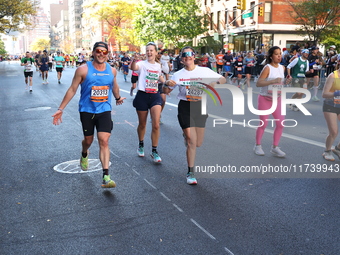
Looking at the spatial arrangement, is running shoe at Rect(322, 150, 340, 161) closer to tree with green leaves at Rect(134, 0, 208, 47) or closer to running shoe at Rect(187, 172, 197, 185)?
running shoe at Rect(187, 172, 197, 185)

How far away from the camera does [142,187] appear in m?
5.28

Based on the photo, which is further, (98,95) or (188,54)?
(188,54)

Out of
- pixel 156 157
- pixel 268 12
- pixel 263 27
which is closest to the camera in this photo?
pixel 156 157

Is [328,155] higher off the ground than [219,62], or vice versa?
[219,62]

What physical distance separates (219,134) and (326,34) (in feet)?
79.9

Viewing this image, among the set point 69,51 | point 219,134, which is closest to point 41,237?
point 219,134

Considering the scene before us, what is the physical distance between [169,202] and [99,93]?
5.49ft

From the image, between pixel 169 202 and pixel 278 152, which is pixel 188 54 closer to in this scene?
pixel 169 202

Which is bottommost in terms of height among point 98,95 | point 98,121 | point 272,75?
point 98,121

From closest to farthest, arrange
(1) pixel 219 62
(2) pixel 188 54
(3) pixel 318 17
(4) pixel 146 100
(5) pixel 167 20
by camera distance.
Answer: (2) pixel 188 54 < (4) pixel 146 100 < (1) pixel 219 62 < (3) pixel 318 17 < (5) pixel 167 20

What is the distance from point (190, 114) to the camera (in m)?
5.40

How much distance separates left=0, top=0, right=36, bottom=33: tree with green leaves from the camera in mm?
39062

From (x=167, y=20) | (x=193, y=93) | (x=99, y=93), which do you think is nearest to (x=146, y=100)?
(x=193, y=93)

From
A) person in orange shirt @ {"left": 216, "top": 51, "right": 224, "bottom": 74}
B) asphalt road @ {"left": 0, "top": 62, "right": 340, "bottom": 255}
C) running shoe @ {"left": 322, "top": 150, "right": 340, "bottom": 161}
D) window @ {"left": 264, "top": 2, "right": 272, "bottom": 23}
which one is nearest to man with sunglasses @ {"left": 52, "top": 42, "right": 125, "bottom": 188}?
asphalt road @ {"left": 0, "top": 62, "right": 340, "bottom": 255}
